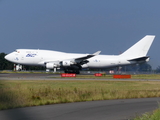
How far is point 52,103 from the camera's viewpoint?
1694cm

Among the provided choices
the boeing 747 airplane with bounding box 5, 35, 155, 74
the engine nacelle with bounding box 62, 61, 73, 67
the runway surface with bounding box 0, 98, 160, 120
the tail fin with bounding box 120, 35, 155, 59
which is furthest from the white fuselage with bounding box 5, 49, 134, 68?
the runway surface with bounding box 0, 98, 160, 120

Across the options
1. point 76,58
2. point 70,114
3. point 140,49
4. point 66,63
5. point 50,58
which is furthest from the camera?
point 140,49

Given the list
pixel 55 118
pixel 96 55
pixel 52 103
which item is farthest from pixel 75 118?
pixel 96 55

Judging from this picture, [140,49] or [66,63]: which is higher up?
[140,49]

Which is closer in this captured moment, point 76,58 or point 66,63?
point 66,63

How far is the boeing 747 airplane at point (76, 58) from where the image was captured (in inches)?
2229

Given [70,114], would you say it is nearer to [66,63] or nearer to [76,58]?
[66,63]

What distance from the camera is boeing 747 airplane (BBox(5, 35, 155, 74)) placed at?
56.6 m

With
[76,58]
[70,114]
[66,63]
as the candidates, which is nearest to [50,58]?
[66,63]

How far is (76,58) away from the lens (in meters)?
57.0

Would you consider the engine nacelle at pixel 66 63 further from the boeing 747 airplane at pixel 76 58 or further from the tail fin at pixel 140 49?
the tail fin at pixel 140 49

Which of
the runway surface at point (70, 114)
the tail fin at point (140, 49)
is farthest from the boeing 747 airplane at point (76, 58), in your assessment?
the runway surface at point (70, 114)

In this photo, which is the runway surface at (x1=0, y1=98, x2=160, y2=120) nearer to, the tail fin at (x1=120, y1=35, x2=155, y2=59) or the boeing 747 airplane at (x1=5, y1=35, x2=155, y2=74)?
the boeing 747 airplane at (x1=5, y1=35, x2=155, y2=74)

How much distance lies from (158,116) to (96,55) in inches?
1925
